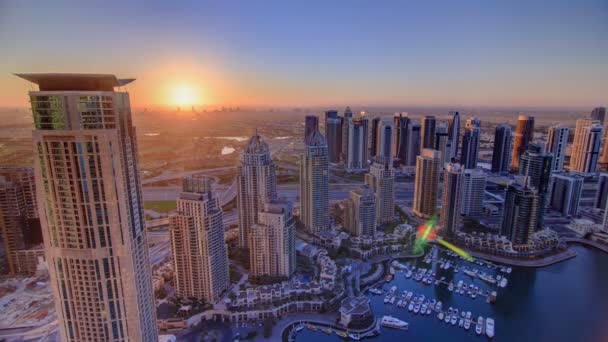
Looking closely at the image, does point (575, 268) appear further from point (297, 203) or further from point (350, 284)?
point (297, 203)

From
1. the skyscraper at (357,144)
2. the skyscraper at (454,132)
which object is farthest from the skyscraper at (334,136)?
the skyscraper at (454,132)

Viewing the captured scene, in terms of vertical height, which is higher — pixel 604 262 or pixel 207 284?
pixel 207 284

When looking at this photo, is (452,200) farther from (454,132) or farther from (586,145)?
(586,145)

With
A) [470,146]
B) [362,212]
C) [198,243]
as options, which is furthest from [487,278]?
[470,146]

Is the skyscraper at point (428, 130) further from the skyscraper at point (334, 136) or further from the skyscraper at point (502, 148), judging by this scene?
the skyscraper at point (334, 136)

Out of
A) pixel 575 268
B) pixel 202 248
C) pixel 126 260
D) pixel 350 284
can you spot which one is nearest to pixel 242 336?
pixel 202 248

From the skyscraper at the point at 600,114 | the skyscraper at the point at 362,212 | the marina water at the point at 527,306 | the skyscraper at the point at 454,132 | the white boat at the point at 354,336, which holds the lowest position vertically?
the marina water at the point at 527,306
